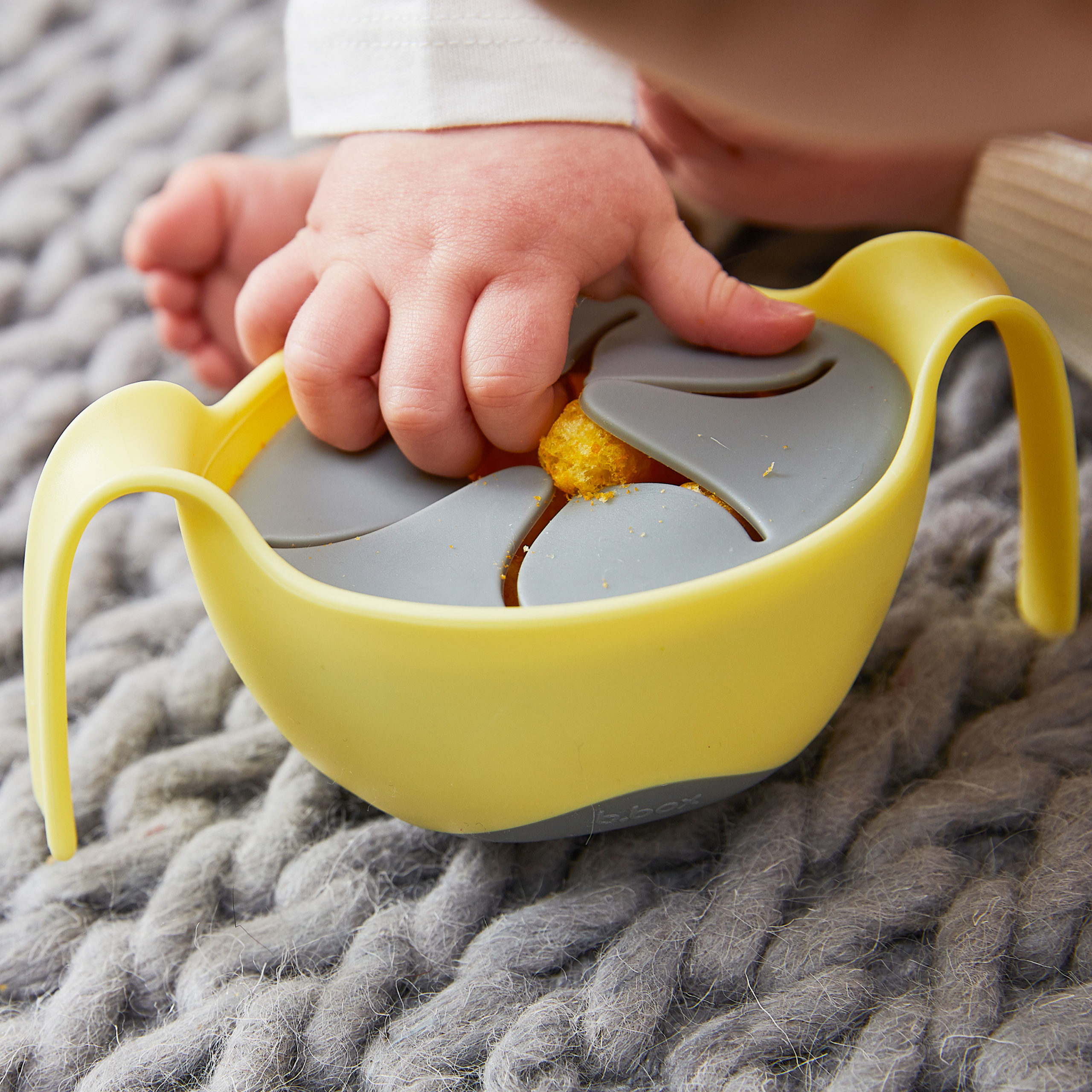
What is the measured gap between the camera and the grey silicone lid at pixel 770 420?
38 centimetres

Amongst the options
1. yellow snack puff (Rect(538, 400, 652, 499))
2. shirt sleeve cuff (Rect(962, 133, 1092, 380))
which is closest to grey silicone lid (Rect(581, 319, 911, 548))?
yellow snack puff (Rect(538, 400, 652, 499))

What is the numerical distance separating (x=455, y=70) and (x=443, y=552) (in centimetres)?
26

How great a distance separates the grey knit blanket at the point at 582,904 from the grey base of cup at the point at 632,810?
28mm

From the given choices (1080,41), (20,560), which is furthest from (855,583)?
(20,560)

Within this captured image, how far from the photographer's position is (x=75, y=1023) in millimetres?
393

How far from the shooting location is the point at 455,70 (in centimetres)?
50

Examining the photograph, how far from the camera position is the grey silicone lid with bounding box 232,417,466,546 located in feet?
1.30

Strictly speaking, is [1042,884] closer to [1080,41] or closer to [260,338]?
[1080,41]

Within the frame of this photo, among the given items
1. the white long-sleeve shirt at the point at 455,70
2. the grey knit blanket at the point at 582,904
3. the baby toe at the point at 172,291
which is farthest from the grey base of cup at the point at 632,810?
the baby toe at the point at 172,291

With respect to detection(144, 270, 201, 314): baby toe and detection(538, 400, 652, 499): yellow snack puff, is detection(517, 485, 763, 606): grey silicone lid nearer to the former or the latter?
detection(538, 400, 652, 499): yellow snack puff

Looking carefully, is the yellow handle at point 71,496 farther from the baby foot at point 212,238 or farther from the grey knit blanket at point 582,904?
the baby foot at point 212,238

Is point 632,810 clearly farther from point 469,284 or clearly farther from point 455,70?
point 455,70

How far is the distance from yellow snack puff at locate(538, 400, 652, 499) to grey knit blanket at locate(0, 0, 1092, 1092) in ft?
0.47

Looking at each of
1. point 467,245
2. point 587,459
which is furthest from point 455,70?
point 587,459
